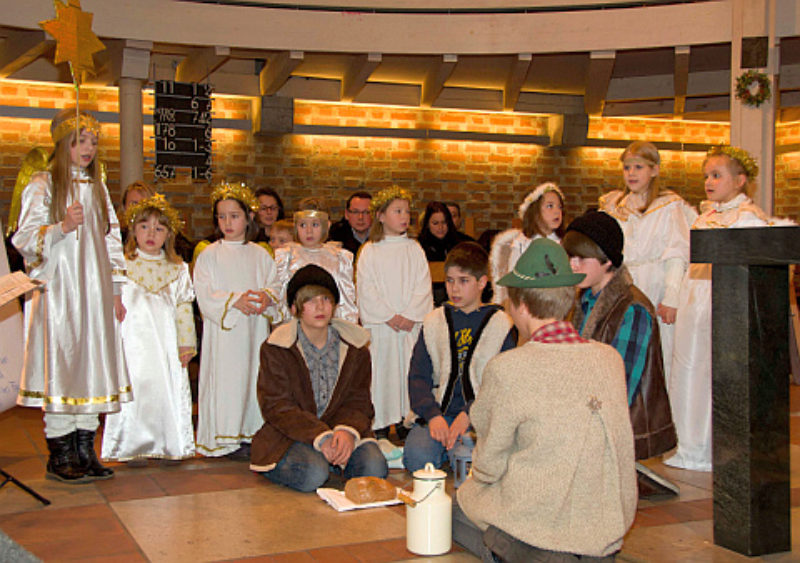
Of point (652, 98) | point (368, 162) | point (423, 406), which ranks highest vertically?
point (652, 98)

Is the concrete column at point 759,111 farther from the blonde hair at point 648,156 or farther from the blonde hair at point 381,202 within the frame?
the blonde hair at point 381,202

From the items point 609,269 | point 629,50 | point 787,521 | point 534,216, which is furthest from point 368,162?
point 787,521

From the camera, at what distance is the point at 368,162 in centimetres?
1153

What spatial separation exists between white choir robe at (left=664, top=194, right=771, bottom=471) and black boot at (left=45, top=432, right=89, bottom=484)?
326 cm

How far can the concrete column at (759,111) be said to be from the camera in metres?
8.15

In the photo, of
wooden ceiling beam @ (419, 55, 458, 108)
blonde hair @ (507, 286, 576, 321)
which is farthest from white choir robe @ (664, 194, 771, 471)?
wooden ceiling beam @ (419, 55, 458, 108)

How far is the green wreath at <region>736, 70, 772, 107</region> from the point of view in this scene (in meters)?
8.09

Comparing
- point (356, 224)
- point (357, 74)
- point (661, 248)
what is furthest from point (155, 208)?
point (357, 74)

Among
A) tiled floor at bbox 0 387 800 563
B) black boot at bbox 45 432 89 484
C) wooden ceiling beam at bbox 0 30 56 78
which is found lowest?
tiled floor at bbox 0 387 800 563

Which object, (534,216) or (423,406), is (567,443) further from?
(534,216)

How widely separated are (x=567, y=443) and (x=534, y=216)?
3535mm

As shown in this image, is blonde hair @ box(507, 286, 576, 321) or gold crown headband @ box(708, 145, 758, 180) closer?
blonde hair @ box(507, 286, 576, 321)

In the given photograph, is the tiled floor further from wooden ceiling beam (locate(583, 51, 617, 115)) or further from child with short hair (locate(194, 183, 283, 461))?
wooden ceiling beam (locate(583, 51, 617, 115))

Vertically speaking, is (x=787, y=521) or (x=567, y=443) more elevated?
(x=567, y=443)
